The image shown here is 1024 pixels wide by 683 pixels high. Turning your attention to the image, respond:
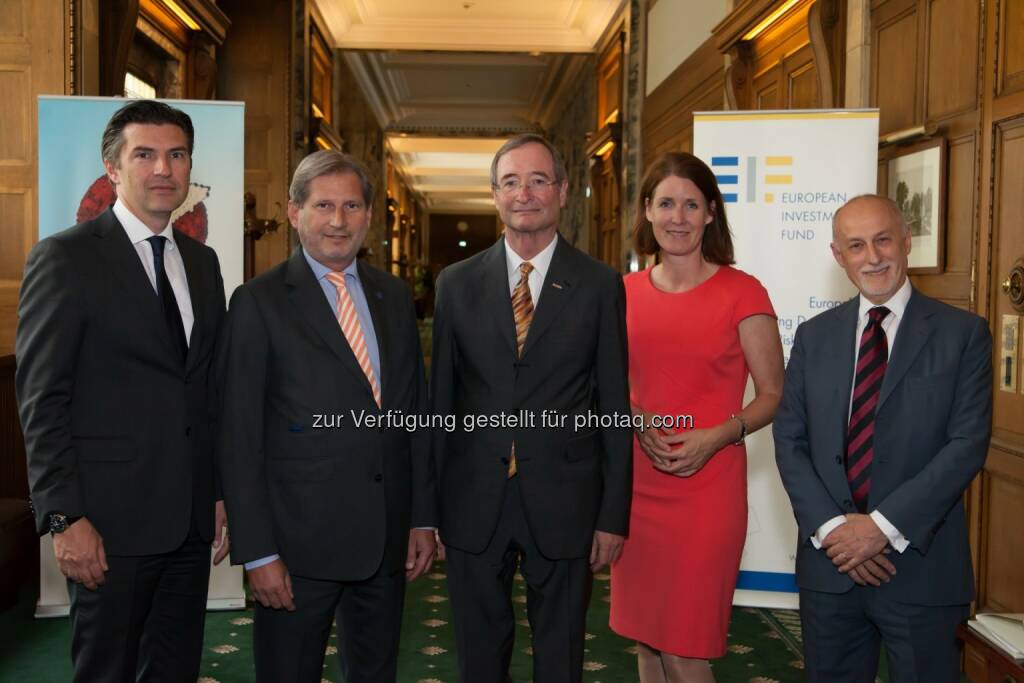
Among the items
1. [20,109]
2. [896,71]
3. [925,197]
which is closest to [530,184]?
[925,197]

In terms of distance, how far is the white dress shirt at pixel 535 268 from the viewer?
2430 mm

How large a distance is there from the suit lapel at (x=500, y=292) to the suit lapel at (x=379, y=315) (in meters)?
0.27

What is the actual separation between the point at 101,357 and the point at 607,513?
1295 millimetres

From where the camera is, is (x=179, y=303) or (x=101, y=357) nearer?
(x=101, y=357)

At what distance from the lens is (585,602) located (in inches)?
95.3

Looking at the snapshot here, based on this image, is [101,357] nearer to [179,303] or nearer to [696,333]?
[179,303]

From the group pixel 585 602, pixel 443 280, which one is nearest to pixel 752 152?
pixel 443 280

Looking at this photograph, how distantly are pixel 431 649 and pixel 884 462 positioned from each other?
90.1 inches

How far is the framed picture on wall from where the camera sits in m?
3.78

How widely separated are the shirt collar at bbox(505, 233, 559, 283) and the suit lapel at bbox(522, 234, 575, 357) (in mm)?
15

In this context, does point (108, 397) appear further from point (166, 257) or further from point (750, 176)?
point (750, 176)

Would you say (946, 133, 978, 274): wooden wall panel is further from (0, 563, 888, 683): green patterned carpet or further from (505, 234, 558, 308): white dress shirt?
(505, 234, 558, 308): white dress shirt

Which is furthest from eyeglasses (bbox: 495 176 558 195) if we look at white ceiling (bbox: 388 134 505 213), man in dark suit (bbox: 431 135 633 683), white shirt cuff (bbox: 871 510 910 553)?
white ceiling (bbox: 388 134 505 213)

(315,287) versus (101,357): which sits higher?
(315,287)
